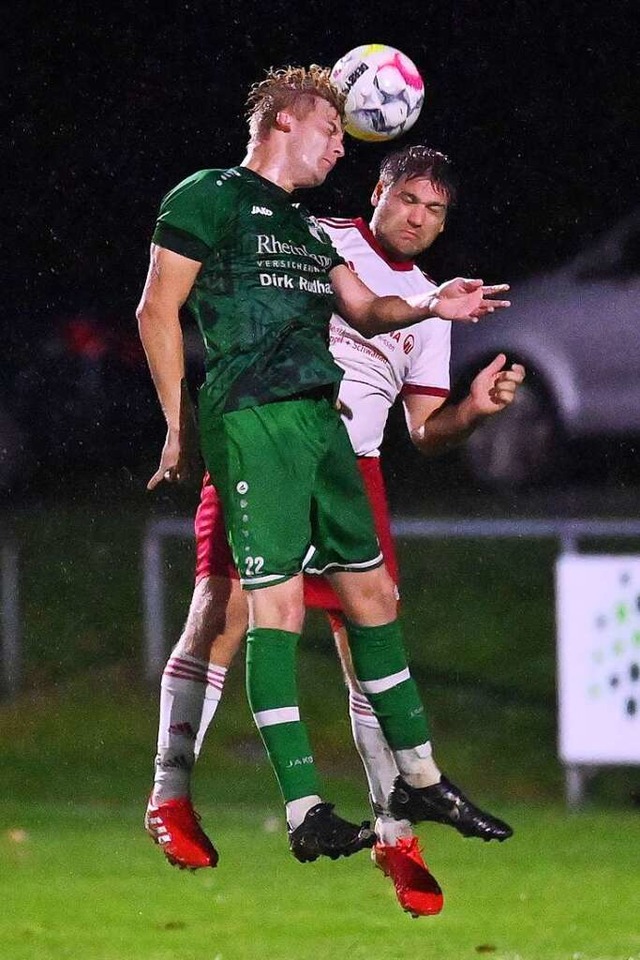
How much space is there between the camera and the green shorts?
5.43 meters

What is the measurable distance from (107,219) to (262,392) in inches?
438

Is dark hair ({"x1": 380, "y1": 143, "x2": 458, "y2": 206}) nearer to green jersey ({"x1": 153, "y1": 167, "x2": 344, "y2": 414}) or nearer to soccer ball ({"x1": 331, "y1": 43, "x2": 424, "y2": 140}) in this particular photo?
soccer ball ({"x1": 331, "y1": 43, "x2": 424, "y2": 140})

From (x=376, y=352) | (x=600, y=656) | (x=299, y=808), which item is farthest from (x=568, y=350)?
(x=299, y=808)

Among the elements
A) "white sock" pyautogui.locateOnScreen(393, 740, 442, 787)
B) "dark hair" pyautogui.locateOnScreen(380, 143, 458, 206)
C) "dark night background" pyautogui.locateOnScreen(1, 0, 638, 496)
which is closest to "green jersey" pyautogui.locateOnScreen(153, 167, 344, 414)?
"dark hair" pyautogui.locateOnScreen(380, 143, 458, 206)

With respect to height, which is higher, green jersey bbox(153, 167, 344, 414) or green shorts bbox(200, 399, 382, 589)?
green jersey bbox(153, 167, 344, 414)

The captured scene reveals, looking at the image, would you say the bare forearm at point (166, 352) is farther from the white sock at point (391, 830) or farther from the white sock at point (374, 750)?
the white sock at point (391, 830)

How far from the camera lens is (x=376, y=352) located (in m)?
6.22

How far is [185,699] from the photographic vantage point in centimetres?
598

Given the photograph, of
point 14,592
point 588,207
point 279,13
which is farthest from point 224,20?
point 588,207

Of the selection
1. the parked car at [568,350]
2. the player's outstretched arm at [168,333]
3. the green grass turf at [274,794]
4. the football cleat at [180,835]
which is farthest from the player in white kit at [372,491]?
the parked car at [568,350]

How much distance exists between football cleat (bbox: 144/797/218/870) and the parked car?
25.5ft

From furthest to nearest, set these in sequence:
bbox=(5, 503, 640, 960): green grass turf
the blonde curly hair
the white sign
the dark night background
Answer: the dark night background → the white sign → bbox=(5, 503, 640, 960): green grass turf → the blonde curly hair

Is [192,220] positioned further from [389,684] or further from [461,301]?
[389,684]

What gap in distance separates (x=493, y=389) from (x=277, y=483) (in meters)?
0.75
